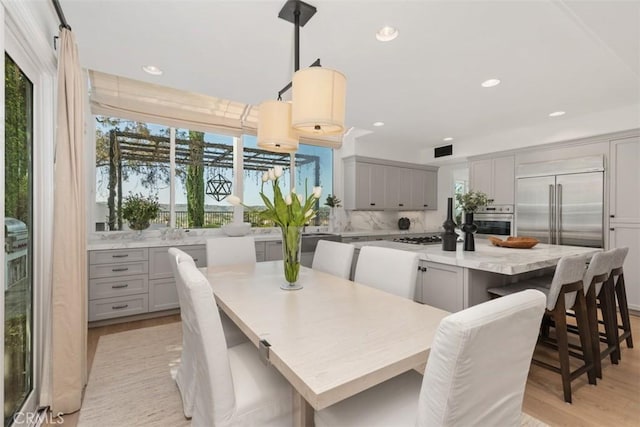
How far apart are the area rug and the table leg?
98 cm

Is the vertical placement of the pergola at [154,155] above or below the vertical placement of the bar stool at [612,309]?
above

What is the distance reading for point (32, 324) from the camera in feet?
5.97

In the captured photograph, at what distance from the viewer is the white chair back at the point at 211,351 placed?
111cm

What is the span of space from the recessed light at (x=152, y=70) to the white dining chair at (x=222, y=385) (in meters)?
2.09

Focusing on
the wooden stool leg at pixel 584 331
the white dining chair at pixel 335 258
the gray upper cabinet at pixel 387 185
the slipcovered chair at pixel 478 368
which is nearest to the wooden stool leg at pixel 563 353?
the wooden stool leg at pixel 584 331

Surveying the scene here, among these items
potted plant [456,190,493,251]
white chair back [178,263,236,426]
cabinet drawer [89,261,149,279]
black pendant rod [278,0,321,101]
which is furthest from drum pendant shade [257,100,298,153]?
cabinet drawer [89,261,149,279]

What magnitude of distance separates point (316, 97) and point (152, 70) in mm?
1981

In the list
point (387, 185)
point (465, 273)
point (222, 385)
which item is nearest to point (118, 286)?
point (222, 385)

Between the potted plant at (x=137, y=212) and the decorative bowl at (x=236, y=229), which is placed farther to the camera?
the decorative bowl at (x=236, y=229)

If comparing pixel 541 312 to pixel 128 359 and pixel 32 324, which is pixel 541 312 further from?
pixel 128 359

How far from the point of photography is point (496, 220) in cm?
474

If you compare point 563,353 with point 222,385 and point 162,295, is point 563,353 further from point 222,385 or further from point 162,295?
point 162,295

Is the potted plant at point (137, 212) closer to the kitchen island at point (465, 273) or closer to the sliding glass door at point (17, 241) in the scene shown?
the sliding glass door at point (17, 241)

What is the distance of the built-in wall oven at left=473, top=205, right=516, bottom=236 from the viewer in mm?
4573
